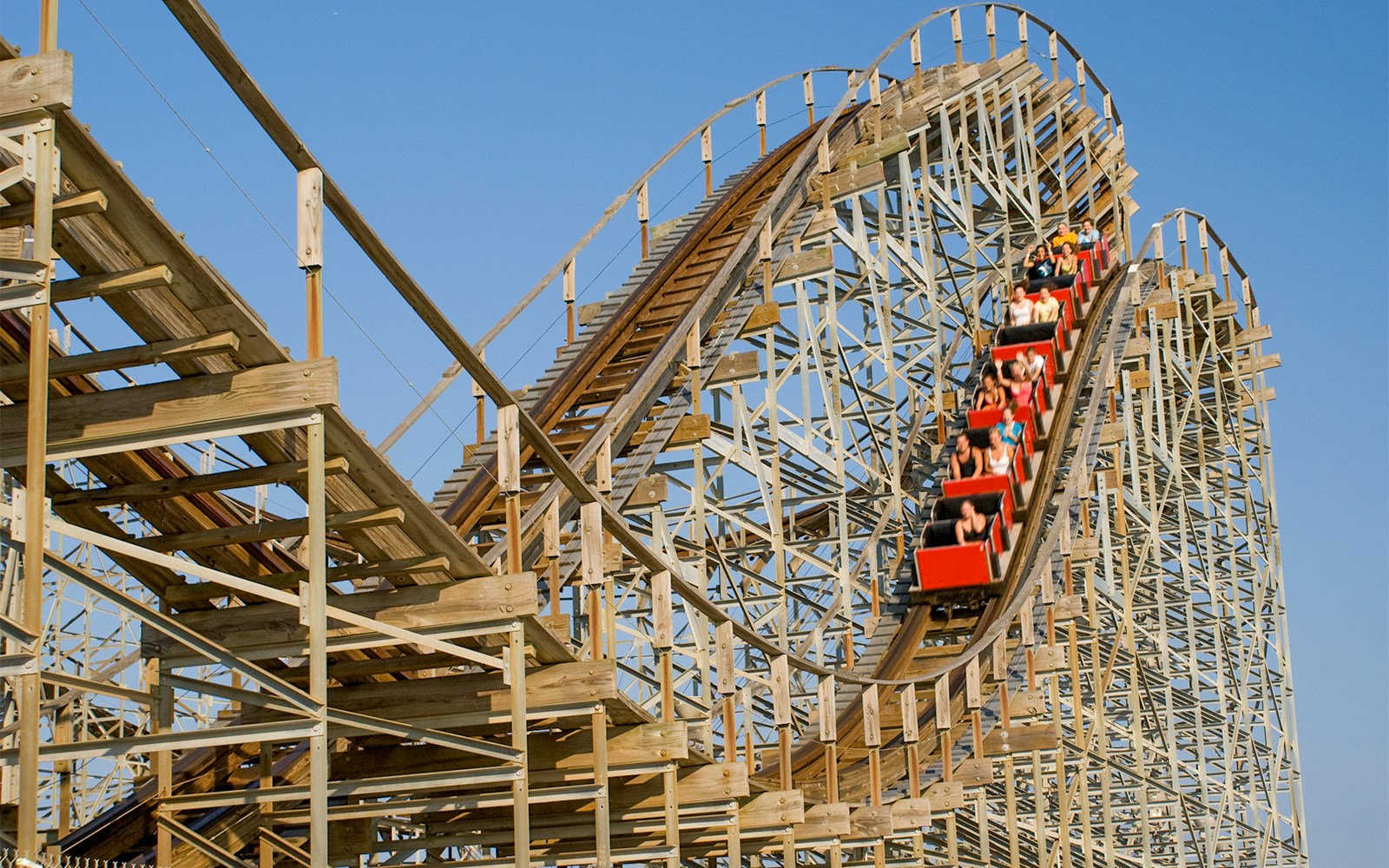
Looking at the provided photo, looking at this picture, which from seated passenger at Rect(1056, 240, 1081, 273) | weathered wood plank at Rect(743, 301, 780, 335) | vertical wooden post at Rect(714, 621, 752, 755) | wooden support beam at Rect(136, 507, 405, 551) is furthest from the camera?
seated passenger at Rect(1056, 240, 1081, 273)

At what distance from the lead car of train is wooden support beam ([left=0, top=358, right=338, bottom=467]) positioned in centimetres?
923

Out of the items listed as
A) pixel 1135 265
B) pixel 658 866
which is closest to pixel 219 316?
pixel 658 866

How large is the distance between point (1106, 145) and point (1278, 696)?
7648mm

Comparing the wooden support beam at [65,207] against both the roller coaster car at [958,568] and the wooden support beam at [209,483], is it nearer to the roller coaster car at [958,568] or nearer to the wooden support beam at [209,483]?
the wooden support beam at [209,483]

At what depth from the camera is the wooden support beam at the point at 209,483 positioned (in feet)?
21.1

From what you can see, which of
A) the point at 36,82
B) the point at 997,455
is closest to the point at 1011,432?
the point at 997,455

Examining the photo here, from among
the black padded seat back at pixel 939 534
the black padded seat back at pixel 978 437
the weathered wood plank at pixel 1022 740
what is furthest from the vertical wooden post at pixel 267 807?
the black padded seat back at pixel 978 437

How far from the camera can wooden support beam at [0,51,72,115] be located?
4945 mm

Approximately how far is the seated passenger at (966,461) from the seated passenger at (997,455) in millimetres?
70

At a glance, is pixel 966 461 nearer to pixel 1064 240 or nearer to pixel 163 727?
pixel 1064 240

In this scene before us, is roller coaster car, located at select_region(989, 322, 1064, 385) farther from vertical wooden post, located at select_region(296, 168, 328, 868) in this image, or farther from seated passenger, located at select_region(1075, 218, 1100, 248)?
vertical wooden post, located at select_region(296, 168, 328, 868)

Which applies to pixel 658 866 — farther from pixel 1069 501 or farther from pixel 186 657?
pixel 186 657

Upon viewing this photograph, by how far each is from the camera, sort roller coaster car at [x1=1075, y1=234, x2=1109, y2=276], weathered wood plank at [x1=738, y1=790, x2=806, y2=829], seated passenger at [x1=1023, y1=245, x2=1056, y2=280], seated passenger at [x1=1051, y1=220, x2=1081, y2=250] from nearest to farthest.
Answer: weathered wood plank at [x1=738, y1=790, x2=806, y2=829] → seated passenger at [x1=1023, y1=245, x2=1056, y2=280] → seated passenger at [x1=1051, y1=220, x2=1081, y2=250] → roller coaster car at [x1=1075, y1=234, x2=1109, y2=276]

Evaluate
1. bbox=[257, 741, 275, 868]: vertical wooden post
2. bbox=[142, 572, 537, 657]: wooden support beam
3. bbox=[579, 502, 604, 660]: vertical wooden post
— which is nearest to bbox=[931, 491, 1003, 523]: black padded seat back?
bbox=[579, 502, 604, 660]: vertical wooden post
